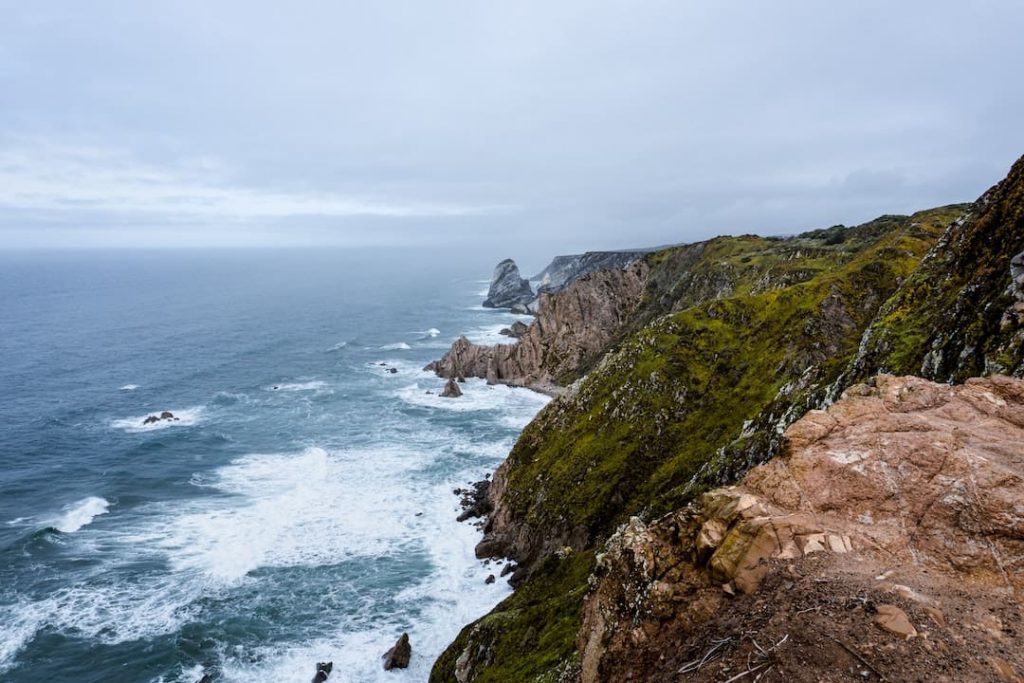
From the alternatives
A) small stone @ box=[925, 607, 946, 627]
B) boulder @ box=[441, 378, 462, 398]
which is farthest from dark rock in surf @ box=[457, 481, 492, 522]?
small stone @ box=[925, 607, 946, 627]

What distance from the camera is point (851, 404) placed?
687 inches

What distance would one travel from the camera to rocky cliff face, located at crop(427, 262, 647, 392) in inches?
4759

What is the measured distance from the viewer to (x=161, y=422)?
9581 cm

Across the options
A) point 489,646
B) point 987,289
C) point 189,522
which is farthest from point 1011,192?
point 189,522

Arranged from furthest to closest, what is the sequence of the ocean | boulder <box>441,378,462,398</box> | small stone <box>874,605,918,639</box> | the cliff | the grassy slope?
boulder <box>441,378,462,398</box>, the ocean, the grassy slope, the cliff, small stone <box>874,605,918,639</box>

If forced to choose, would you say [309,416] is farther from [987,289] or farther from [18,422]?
[987,289]

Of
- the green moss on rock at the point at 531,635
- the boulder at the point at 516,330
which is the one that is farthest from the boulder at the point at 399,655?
the boulder at the point at 516,330

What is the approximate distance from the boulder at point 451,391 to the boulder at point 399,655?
2778 inches

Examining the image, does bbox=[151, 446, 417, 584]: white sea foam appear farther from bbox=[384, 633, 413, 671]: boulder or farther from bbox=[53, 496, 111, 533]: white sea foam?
bbox=[384, 633, 413, 671]: boulder

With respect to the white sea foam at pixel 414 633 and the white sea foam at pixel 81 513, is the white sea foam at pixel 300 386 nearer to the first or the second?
the white sea foam at pixel 81 513

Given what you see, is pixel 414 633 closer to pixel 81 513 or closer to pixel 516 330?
pixel 81 513

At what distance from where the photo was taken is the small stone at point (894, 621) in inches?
387

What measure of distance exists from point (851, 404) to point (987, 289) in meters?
12.8

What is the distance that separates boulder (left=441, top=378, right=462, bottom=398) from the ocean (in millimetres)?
2491
